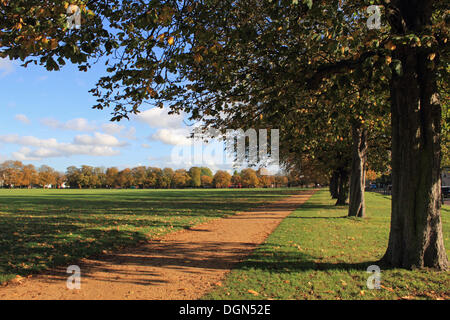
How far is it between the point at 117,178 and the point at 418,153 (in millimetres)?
152163

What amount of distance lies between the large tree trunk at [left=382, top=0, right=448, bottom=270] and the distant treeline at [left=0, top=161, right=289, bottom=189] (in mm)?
124328

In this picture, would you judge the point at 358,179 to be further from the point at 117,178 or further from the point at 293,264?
the point at 117,178

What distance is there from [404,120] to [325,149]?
16.2 meters

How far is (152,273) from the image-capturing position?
6.52 m

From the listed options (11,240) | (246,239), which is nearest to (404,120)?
(246,239)

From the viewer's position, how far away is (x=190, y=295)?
522cm

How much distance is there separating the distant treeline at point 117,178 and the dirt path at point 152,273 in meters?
122
